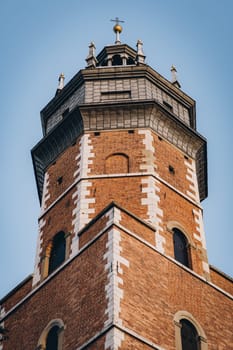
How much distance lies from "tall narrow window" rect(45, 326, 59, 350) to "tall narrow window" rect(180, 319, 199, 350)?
362 centimetres

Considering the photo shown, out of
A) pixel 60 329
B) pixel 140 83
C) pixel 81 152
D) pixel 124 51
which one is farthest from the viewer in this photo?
pixel 124 51

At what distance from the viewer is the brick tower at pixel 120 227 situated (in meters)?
22.9

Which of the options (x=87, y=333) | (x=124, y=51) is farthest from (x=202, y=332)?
(x=124, y=51)

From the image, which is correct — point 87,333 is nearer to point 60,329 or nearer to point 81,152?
point 60,329

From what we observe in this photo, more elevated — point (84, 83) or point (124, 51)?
point (124, 51)

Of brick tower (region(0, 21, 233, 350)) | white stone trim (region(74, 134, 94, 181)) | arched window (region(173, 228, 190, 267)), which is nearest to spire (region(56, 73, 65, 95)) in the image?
brick tower (region(0, 21, 233, 350))

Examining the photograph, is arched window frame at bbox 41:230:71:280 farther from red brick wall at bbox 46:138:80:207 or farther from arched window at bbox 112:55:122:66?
arched window at bbox 112:55:122:66

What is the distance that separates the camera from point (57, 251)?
90.2ft

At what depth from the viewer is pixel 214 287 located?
25.9 m

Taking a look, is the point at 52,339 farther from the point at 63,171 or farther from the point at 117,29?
the point at 117,29

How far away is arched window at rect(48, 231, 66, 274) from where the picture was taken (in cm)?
2692

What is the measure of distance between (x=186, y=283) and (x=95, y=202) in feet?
14.5


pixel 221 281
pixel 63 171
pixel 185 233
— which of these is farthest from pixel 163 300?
pixel 63 171

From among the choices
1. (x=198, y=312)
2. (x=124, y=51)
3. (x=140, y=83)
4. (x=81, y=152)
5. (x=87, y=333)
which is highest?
(x=124, y=51)
